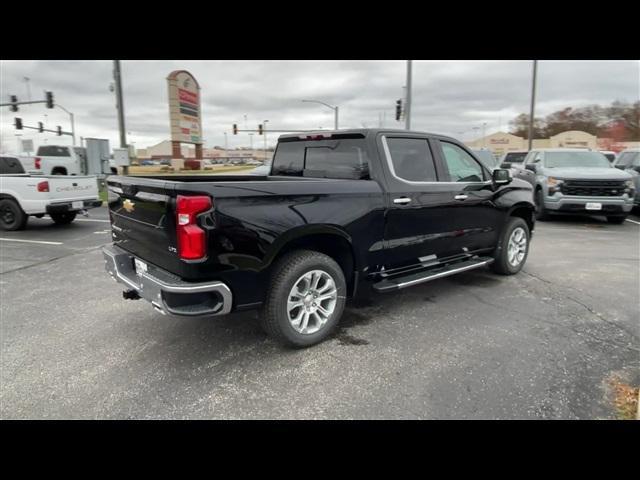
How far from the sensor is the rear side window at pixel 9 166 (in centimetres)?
1256

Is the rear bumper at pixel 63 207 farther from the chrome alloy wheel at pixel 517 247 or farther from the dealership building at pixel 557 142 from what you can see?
the dealership building at pixel 557 142

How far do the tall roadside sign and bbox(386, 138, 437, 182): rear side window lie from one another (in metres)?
28.7

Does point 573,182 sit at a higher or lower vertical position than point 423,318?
higher

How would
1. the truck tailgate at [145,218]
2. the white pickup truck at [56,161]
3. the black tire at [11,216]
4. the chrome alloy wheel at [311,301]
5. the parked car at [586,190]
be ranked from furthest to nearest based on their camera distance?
1. the white pickup truck at [56,161]
2. the parked car at [586,190]
3. the black tire at [11,216]
4. the chrome alloy wheel at [311,301]
5. the truck tailgate at [145,218]

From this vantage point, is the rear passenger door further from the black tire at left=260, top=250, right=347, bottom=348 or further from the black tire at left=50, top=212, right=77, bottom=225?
the black tire at left=50, top=212, right=77, bottom=225

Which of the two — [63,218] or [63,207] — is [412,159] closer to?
[63,207]

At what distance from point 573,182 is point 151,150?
10494 centimetres

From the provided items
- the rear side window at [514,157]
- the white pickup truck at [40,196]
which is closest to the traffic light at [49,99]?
the white pickup truck at [40,196]

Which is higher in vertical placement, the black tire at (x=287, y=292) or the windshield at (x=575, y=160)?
the windshield at (x=575, y=160)

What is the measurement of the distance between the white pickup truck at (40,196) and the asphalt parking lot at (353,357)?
14.3 feet

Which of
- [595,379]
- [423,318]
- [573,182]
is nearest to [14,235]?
[423,318]

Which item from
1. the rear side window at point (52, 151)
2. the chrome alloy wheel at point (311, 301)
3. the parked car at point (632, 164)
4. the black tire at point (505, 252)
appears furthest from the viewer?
the rear side window at point (52, 151)
